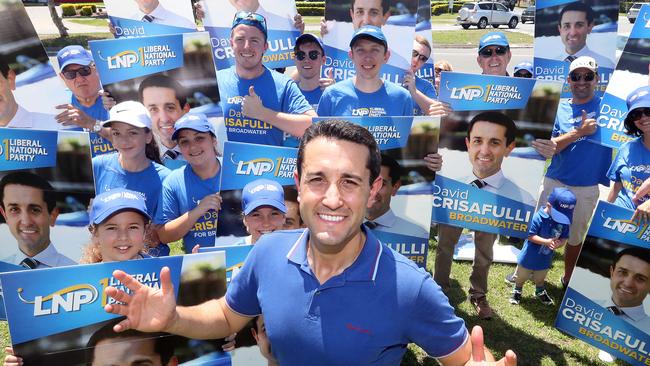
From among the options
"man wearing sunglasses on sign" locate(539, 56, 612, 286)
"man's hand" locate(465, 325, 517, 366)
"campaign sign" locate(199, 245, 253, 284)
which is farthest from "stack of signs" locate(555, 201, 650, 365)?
"campaign sign" locate(199, 245, 253, 284)

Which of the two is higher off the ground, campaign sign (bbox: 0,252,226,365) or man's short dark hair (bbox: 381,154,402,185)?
man's short dark hair (bbox: 381,154,402,185)

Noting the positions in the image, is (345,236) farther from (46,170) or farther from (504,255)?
(504,255)

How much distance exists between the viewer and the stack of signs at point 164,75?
4484 millimetres

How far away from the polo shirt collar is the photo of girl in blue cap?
133cm

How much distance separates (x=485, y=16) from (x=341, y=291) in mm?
35498

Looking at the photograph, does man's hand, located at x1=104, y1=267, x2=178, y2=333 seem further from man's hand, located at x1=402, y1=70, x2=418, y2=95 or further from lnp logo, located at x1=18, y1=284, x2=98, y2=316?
man's hand, located at x1=402, y1=70, x2=418, y2=95

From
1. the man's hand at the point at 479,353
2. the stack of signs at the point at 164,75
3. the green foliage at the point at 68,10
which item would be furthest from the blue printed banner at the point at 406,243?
the green foliage at the point at 68,10

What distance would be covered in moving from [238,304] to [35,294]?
96 cm

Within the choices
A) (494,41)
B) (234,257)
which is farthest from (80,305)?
(494,41)

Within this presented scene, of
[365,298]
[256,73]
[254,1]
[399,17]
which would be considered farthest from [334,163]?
[254,1]

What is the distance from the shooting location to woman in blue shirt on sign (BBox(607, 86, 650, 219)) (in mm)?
4277

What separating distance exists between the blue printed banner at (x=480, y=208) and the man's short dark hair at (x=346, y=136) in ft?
8.23

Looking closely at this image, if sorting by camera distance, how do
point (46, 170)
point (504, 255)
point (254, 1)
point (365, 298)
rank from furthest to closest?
point (504, 255)
point (254, 1)
point (46, 170)
point (365, 298)

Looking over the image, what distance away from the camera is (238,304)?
2486 millimetres
